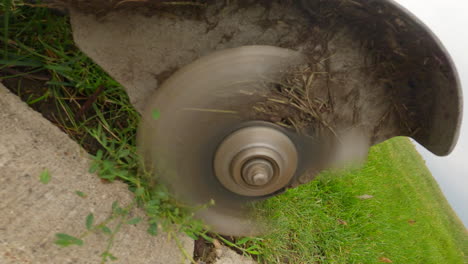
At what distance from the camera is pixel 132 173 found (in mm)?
1210

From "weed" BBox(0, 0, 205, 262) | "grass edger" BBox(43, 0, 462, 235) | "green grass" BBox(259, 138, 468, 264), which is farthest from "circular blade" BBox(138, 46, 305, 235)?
"green grass" BBox(259, 138, 468, 264)

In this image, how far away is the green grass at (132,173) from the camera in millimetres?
1146

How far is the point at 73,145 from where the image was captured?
115 centimetres

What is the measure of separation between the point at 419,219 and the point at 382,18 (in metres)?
3.43

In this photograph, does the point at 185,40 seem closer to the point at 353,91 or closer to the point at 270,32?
the point at 270,32

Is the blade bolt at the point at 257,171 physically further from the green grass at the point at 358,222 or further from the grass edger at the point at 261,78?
the green grass at the point at 358,222

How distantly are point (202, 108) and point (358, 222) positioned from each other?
175cm

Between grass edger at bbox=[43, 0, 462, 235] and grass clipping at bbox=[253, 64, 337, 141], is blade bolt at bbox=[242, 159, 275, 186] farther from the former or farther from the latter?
grass clipping at bbox=[253, 64, 337, 141]

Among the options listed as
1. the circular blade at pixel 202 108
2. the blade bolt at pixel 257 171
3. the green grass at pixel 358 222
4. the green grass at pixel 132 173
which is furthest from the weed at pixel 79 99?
the green grass at pixel 358 222

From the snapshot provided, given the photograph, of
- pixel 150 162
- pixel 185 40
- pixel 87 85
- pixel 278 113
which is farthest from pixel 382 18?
pixel 87 85

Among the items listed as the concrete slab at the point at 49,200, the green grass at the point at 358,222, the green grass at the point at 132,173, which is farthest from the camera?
the green grass at the point at 358,222

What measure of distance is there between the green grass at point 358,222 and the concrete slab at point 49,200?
25.3 inches

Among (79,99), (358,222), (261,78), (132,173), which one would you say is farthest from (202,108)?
(358,222)

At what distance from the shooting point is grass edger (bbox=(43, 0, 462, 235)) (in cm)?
97
